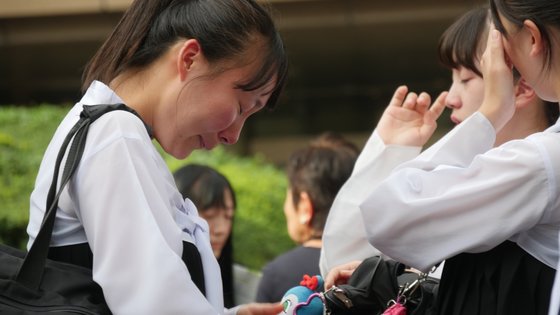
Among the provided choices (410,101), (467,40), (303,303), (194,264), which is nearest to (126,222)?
(194,264)

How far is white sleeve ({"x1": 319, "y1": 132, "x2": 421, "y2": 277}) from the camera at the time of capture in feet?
9.41

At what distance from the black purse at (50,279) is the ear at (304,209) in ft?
7.34

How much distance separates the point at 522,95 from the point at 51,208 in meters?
1.52

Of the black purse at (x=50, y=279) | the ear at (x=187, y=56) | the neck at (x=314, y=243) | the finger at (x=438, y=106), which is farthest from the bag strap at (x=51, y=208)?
the neck at (x=314, y=243)

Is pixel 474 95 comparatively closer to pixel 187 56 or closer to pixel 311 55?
pixel 187 56

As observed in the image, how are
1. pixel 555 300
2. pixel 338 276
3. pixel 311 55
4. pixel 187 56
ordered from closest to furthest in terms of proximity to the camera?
1. pixel 555 300
2. pixel 187 56
3. pixel 338 276
4. pixel 311 55

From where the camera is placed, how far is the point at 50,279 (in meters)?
1.97

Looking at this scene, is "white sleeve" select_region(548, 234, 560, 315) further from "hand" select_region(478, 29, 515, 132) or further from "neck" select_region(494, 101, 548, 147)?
"neck" select_region(494, 101, 548, 147)

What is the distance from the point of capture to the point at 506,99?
2.25 metres

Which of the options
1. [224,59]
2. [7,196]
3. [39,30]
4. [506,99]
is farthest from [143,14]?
[39,30]

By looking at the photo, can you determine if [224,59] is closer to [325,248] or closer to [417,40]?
[325,248]

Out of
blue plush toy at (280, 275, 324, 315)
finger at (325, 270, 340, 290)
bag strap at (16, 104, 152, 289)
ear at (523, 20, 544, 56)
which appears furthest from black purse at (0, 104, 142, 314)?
ear at (523, 20, 544, 56)

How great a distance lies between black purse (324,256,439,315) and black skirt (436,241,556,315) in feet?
0.34

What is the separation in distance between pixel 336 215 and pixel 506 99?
2.75ft
